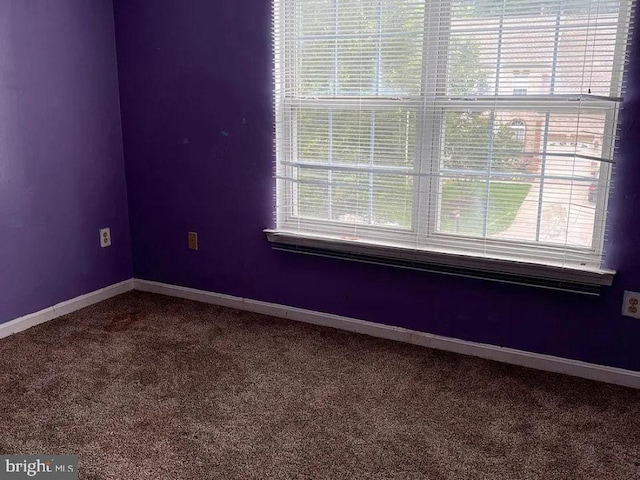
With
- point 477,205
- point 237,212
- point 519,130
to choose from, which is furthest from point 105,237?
point 519,130

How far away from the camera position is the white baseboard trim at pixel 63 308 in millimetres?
2881

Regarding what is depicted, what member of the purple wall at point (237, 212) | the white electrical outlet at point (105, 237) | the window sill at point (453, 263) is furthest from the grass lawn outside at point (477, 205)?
the white electrical outlet at point (105, 237)

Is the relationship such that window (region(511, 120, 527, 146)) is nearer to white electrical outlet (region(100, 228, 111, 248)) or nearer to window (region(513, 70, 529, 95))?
window (region(513, 70, 529, 95))

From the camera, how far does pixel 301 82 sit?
2.86m

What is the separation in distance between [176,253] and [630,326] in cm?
242

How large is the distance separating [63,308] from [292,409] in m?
1.64

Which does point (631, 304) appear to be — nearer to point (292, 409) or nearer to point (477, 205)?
point (477, 205)

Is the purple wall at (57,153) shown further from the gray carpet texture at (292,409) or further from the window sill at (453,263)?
the window sill at (453,263)

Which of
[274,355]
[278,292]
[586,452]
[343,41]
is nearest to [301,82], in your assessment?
[343,41]

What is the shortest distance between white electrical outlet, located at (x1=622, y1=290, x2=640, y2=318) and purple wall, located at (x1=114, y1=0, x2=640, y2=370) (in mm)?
31

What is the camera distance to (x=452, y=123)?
255 cm

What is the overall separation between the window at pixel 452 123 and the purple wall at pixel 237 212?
0.53 feet

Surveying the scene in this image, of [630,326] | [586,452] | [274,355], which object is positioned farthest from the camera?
[274,355]

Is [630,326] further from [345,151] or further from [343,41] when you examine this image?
[343,41]
